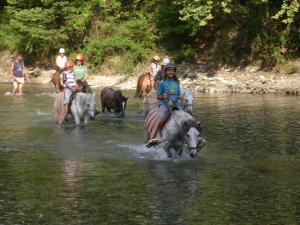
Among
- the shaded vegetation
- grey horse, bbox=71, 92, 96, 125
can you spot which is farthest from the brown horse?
the shaded vegetation

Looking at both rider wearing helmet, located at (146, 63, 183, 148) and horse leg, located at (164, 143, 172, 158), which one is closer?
horse leg, located at (164, 143, 172, 158)

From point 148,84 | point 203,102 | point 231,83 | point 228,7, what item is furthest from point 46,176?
point 228,7

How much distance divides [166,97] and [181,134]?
3.26ft

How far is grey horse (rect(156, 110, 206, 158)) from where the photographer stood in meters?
14.4

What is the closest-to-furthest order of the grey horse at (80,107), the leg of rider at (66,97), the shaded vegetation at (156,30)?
1. the leg of rider at (66,97)
2. the grey horse at (80,107)
3. the shaded vegetation at (156,30)

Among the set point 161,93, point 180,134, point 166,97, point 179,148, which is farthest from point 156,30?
point 180,134

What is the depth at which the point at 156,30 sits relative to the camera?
45750mm

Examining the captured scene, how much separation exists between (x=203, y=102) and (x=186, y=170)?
52.0 ft

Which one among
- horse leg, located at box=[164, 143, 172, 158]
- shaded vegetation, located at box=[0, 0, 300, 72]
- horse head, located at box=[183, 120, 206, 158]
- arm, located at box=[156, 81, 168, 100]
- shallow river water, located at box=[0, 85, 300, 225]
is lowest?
shallow river water, located at box=[0, 85, 300, 225]

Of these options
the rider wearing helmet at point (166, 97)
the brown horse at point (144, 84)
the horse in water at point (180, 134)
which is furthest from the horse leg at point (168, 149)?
the brown horse at point (144, 84)

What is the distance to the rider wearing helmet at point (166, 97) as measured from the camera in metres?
15.2

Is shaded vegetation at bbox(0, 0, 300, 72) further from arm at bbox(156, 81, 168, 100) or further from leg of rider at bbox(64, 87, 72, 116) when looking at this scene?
arm at bbox(156, 81, 168, 100)

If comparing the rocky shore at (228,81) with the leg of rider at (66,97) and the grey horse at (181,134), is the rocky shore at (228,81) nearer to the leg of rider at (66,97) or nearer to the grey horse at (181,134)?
the leg of rider at (66,97)

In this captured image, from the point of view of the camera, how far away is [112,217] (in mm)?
10125
